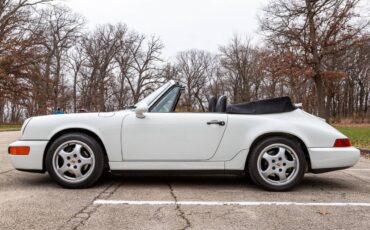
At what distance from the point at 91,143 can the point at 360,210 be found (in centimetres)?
299

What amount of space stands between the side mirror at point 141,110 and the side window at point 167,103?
0.57ft

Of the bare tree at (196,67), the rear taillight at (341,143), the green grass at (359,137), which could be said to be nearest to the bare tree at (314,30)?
the green grass at (359,137)

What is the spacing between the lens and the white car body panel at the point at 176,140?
15.2 ft

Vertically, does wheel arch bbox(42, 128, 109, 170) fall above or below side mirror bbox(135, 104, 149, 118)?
below

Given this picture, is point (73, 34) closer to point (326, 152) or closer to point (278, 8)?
point (278, 8)

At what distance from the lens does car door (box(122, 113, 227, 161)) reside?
4637 millimetres

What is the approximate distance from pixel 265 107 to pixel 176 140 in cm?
120

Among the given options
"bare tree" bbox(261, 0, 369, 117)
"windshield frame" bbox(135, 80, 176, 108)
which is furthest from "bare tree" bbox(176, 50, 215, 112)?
"windshield frame" bbox(135, 80, 176, 108)

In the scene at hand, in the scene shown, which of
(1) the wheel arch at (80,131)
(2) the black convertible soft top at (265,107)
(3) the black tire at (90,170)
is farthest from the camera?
(2) the black convertible soft top at (265,107)

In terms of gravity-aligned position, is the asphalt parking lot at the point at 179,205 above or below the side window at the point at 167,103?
below

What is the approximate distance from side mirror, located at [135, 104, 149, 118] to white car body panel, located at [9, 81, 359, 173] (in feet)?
0.16

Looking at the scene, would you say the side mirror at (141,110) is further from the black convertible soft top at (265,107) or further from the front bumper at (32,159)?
the front bumper at (32,159)

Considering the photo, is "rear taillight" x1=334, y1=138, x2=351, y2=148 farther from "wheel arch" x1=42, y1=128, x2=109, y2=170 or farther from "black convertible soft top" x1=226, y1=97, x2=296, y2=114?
"wheel arch" x1=42, y1=128, x2=109, y2=170

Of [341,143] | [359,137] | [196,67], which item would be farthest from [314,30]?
[196,67]
